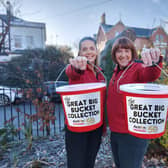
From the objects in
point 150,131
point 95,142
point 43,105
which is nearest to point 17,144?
point 43,105

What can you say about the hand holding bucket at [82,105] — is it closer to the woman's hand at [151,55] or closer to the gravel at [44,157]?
the woman's hand at [151,55]

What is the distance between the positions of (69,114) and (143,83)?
66 centimetres

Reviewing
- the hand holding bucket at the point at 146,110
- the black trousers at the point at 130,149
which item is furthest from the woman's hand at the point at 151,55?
A: the black trousers at the point at 130,149

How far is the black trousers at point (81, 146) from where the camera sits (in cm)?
129

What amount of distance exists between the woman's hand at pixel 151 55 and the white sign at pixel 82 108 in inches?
16.1

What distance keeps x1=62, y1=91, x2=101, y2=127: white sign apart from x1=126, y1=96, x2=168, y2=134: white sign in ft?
0.78

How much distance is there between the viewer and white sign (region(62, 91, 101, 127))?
1008 mm

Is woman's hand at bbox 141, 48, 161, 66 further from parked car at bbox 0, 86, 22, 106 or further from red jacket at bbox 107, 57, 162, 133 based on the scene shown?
parked car at bbox 0, 86, 22, 106

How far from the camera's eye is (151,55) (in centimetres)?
97

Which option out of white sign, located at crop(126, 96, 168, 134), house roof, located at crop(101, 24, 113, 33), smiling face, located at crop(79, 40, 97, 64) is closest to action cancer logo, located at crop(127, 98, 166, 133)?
white sign, located at crop(126, 96, 168, 134)

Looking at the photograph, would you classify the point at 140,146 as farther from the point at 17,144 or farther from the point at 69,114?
the point at 17,144

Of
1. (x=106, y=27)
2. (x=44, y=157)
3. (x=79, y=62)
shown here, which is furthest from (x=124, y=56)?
(x=106, y=27)

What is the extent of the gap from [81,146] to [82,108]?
1.58ft

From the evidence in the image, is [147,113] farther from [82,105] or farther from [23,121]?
[23,121]
